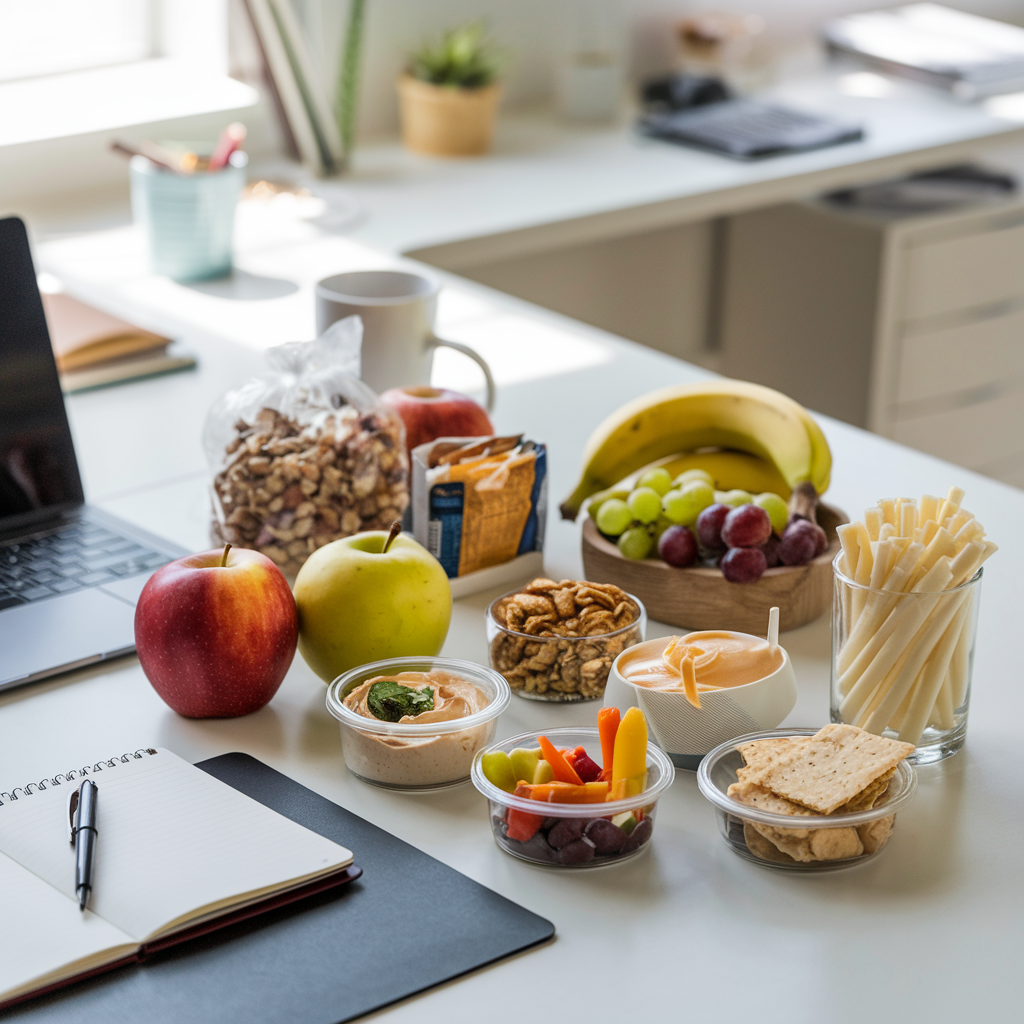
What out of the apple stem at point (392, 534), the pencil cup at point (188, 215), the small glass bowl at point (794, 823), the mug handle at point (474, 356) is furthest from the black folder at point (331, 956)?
the pencil cup at point (188, 215)

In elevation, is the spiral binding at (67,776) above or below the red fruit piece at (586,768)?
below

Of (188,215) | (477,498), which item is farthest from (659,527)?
(188,215)

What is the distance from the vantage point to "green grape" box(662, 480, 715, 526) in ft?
3.50

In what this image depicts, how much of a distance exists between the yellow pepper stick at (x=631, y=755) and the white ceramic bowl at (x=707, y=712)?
72 mm

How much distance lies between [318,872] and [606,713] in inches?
7.2

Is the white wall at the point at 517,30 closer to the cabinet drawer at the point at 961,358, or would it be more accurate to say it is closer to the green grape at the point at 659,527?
the cabinet drawer at the point at 961,358

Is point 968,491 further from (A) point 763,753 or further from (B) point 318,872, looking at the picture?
(B) point 318,872

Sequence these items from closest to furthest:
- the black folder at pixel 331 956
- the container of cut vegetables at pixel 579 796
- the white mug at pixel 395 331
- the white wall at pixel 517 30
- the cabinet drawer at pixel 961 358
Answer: the black folder at pixel 331 956
the container of cut vegetables at pixel 579 796
the white mug at pixel 395 331
the white wall at pixel 517 30
the cabinet drawer at pixel 961 358

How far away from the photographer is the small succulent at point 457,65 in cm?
246

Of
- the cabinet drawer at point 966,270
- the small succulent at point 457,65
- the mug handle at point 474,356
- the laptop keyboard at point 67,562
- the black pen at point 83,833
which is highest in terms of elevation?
the small succulent at point 457,65

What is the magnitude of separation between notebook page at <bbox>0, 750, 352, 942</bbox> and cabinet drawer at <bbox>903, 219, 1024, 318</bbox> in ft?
7.13

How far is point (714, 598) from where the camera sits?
1036mm

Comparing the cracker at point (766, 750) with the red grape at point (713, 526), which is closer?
the cracker at point (766, 750)

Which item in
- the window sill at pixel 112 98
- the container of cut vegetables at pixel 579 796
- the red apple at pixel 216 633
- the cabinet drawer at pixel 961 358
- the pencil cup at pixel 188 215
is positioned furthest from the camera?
the cabinet drawer at pixel 961 358
